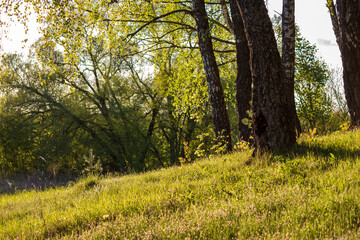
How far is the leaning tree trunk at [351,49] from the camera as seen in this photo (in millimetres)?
8453

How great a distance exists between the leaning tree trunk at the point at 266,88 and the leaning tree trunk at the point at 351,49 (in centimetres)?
376

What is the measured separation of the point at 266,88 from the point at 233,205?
2788mm

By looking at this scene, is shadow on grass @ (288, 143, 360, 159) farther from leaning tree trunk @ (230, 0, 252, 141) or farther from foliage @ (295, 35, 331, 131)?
foliage @ (295, 35, 331, 131)

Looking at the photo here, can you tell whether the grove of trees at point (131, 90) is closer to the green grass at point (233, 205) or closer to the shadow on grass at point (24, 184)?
the shadow on grass at point (24, 184)

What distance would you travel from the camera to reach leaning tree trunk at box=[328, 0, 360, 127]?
8453 mm

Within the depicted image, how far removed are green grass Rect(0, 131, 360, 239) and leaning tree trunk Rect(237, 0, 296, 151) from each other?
48 cm

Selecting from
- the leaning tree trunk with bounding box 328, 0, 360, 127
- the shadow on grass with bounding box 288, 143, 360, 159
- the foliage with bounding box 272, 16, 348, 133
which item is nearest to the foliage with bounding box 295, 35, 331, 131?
the foliage with bounding box 272, 16, 348, 133

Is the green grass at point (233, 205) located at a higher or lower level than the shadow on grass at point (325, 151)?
lower

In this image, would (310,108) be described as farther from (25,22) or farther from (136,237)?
(136,237)

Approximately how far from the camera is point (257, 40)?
19.8 feet

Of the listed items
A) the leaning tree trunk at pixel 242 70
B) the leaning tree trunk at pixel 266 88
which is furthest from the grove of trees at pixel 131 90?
the leaning tree trunk at pixel 266 88

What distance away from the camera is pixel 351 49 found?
862 centimetres

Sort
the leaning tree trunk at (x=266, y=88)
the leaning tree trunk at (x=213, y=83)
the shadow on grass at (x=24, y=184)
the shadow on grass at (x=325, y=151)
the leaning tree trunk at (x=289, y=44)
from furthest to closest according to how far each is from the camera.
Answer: the shadow on grass at (x=24, y=184) < the leaning tree trunk at (x=213, y=83) < the leaning tree trunk at (x=289, y=44) < the leaning tree trunk at (x=266, y=88) < the shadow on grass at (x=325, y=151)

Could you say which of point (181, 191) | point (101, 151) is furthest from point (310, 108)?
point (181, 191)
